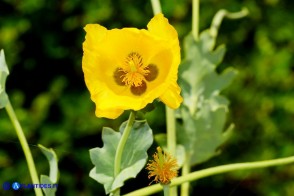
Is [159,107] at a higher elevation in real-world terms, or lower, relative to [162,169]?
higher

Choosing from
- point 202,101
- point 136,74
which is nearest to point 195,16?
point 202,101

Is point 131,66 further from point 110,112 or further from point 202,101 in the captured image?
point 202,101

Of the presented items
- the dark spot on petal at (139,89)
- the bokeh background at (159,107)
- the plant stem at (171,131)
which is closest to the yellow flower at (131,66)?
the dark spot on petal at (139,89)

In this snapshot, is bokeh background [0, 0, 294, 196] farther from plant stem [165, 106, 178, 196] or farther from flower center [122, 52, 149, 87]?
flower center [122, 52, 149, 87]

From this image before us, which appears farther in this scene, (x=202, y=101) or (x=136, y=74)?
(x=202, y=101)

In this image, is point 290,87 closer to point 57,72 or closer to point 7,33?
point 57,72

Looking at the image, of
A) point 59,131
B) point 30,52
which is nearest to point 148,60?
point 59,131

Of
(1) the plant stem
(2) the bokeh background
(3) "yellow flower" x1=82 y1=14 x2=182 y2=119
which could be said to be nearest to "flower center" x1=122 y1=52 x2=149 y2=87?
(3) "yellow flower" x1=82 y1=14 x2=182 y2=119
